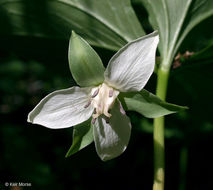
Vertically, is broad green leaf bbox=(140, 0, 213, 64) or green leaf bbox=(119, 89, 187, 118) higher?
broad green leaf bbox=(140, 0, 213, 64)

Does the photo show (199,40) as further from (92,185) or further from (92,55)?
(92,185)

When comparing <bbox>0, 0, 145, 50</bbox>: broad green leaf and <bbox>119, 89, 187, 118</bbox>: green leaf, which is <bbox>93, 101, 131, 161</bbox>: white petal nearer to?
<bbox>119, 89, 187, 118</bbox>: green leaf

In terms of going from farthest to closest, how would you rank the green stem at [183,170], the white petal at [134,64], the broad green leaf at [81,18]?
1. the green stem at [183,170]
2. the broad green leaf at [81,18]
3. the white petal at [134,64]

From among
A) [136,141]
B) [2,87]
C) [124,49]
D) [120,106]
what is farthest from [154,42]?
[2,87]

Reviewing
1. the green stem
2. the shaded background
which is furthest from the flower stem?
the green stem

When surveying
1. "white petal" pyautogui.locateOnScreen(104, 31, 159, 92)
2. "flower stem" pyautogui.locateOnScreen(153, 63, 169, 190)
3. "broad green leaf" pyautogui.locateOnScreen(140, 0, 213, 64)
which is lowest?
"flower stem" pyautogui.locateOnScreen(153, 63, 169, 190)

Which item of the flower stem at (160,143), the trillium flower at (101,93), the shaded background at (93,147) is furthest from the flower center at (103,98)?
the shaded background at (93,147)

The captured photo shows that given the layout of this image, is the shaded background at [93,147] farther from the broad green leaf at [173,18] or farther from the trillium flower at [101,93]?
the trillium flower at [101,93]
